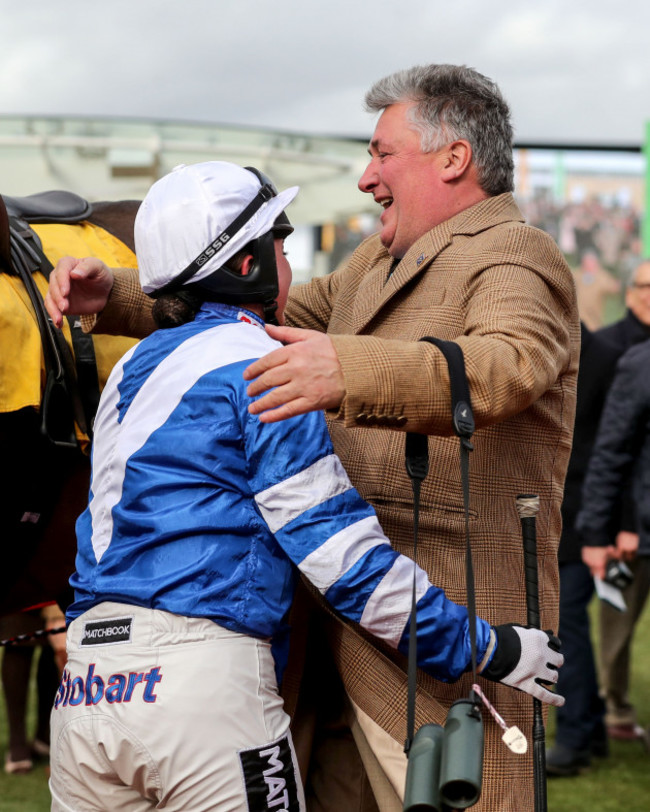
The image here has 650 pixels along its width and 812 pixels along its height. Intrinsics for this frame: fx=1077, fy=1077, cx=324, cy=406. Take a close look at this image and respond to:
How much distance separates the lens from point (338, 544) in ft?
6.37

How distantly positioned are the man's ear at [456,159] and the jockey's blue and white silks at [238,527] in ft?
2.27

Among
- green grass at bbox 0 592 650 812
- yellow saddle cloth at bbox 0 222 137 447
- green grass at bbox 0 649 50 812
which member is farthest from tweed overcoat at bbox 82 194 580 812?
green grass at bbox 0 649 50 812

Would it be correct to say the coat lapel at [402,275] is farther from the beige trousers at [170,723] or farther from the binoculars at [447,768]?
the binoculars at [447,768]

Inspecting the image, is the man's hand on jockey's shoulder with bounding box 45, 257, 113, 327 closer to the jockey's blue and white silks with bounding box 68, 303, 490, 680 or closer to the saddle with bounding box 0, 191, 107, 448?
the saddle with bounding box 0, 191, 107, 448

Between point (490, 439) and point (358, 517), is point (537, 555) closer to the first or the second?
point (490, 439)

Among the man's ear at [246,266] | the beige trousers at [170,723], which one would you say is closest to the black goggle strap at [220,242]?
the man's ear at [246,266]

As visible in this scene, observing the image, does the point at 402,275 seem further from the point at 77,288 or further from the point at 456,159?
the point at 77,288

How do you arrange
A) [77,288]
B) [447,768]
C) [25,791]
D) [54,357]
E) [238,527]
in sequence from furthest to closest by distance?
[25,791] < [54,357] < [77,288] < [238,527] < [447,768]

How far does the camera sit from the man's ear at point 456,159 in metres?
2.42

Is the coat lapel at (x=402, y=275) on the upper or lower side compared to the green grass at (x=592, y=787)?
upper

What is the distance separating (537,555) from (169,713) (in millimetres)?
900

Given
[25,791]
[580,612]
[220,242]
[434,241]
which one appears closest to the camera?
[220,242]

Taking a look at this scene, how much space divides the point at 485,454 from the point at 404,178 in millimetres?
672

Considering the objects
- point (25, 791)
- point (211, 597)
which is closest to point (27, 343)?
point (211, 597)
